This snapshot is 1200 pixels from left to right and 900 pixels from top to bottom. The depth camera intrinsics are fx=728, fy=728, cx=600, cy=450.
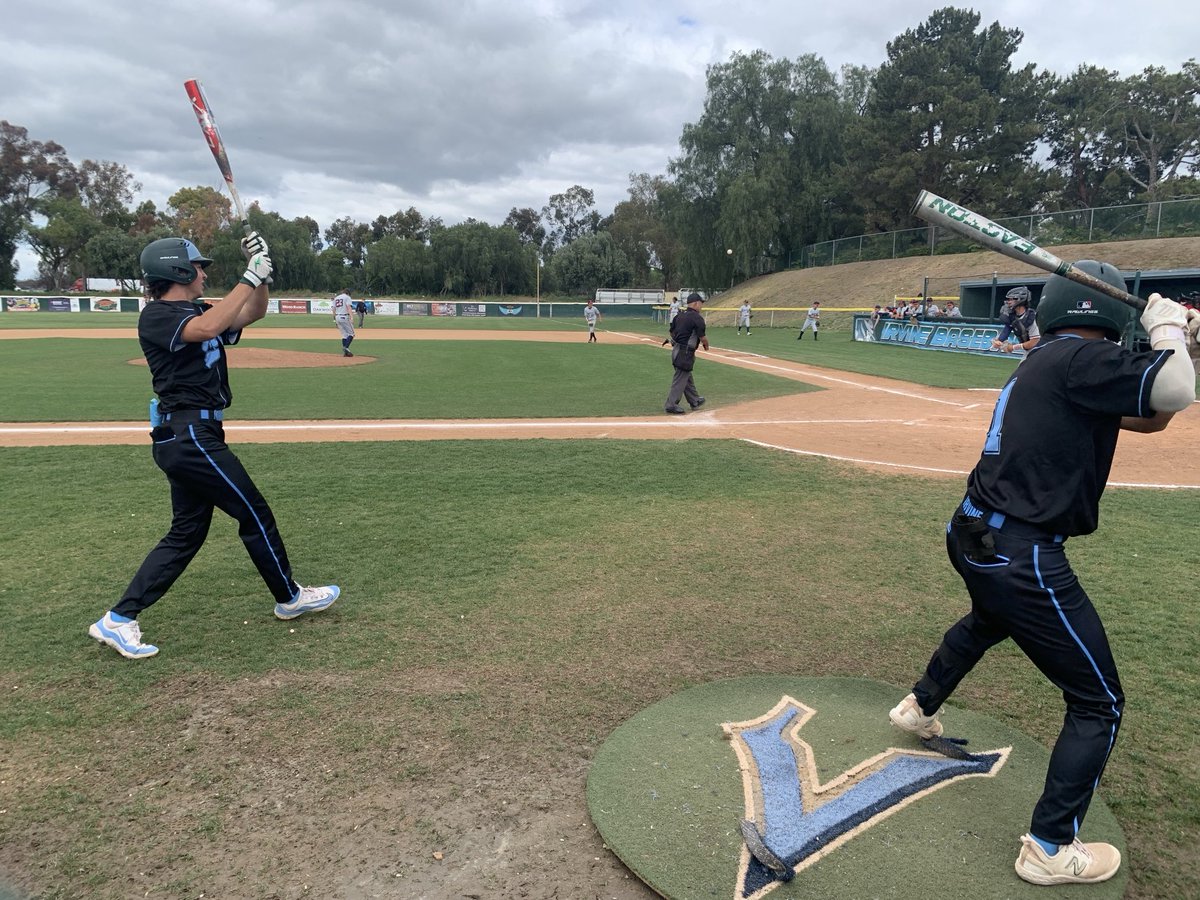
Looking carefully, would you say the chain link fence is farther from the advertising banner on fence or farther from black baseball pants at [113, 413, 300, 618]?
black baseball pants at [113, 413, 300, 618]

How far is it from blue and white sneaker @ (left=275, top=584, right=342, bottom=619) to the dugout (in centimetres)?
2120

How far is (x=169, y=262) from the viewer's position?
4.05 metres

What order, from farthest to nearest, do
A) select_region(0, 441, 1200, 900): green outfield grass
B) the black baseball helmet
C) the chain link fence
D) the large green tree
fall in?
1. the large green tree
2. the chain link fence
3. the black baseball helmet
4. select_region(0, 441, 1200, 900): green outfield grass

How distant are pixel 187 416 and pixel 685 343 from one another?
29.5 ft

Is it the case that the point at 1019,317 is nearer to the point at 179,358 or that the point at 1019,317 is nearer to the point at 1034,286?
the point at 1034,286

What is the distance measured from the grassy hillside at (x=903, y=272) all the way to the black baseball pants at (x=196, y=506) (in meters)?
30.4

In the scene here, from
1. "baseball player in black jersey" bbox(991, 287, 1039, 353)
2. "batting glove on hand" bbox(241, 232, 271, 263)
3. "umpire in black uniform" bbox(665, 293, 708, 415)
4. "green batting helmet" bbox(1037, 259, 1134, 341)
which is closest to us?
"green batting helmet" bbox(1037, 259, 1134, 341)

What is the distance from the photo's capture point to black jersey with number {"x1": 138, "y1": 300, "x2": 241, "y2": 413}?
3936mm

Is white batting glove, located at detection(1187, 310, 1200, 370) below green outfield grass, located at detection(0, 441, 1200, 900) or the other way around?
the other way around

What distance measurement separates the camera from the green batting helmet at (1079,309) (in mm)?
2621

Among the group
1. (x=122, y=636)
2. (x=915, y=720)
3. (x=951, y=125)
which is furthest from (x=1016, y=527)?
(x=951, y=125)

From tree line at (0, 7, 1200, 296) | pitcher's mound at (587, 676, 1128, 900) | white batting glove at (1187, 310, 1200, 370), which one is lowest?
pitcher's mound at (587, 676, 1128, 900)

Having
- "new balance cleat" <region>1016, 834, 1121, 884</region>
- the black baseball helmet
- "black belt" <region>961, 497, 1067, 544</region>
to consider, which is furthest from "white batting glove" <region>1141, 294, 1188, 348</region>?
the black baseball helmet

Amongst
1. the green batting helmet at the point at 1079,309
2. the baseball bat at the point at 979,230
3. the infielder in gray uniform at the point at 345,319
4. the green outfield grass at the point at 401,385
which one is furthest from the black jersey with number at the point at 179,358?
the infielder in gray uniform at the point at 345,319
